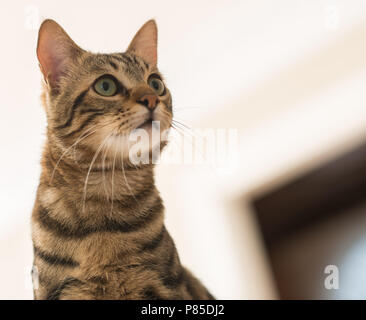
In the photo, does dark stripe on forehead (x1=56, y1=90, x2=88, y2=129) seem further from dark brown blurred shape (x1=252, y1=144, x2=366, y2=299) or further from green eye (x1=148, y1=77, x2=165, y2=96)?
dark brown blurred shape (x1=252, y1=144, x2=366, y2=299)

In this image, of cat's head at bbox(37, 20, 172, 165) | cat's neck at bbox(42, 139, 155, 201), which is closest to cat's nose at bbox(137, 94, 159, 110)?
cat's head at bbox(37, 20, 172, 165)

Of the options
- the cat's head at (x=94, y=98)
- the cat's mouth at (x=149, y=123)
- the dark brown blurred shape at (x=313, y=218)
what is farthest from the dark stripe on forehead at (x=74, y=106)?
the dark brown blurred shape at (x=313, y=218)

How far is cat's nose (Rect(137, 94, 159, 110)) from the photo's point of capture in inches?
24.9

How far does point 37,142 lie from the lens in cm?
72

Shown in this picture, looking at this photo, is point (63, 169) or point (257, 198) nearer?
point (63, 169)

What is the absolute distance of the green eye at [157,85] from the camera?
717 millimetres

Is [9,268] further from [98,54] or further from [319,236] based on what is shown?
[319,236]

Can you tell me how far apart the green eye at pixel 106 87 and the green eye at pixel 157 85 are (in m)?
0.08

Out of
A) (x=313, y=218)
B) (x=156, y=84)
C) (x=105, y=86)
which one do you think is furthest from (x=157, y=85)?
(x=313, y=218)

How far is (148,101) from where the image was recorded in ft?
2.07

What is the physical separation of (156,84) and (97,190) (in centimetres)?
22

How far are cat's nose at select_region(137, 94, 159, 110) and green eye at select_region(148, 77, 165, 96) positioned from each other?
0.08m

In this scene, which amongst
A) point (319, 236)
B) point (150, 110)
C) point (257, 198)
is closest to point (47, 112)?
point (150, 110)

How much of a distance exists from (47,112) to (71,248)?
0.76ft
